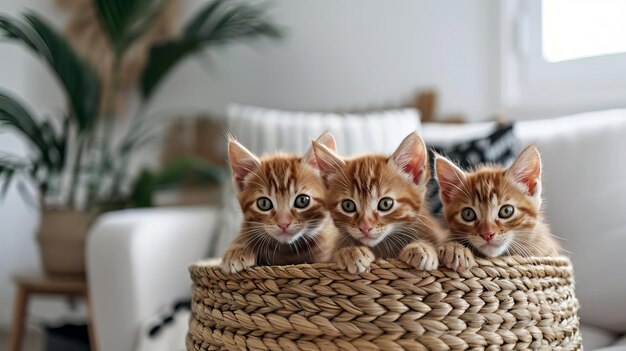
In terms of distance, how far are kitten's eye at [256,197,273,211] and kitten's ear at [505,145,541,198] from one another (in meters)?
0.28

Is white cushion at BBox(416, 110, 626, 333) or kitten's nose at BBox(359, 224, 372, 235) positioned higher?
kitten's nose at BBox(359, 224, 372, 235)

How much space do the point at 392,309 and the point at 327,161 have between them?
20cm

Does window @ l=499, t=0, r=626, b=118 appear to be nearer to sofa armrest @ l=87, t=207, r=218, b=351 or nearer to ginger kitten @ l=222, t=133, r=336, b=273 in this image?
sofa armrest @ l=87, t=207, r=218, b=351

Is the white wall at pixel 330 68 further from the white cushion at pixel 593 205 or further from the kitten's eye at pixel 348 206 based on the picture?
the kitten's eye at pixel 348 206

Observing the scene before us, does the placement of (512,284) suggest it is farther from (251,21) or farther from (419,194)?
(251,21)

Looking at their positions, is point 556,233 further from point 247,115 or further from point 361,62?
point 361,62

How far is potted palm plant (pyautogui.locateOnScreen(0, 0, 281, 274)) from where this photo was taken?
2012 millimetres

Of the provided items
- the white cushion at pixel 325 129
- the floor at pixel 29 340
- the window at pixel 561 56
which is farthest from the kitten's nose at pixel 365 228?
the floor at pixel 29 340

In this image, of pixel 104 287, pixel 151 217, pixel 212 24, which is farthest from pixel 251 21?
pixel 104 287

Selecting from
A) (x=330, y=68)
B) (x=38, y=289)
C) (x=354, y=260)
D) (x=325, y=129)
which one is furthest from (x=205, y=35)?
(x=354, y=260)

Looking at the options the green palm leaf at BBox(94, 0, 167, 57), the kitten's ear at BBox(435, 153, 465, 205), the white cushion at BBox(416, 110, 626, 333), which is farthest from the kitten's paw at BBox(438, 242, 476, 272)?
the green palm leaf at BBox(94, 0, 167, 57)

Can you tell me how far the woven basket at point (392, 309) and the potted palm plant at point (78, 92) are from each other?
145 centimetres

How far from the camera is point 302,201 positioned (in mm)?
808

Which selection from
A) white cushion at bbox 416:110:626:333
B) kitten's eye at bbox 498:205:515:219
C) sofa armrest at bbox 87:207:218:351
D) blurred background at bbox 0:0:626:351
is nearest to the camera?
kitten's eye at bbox 498:205:515:219
